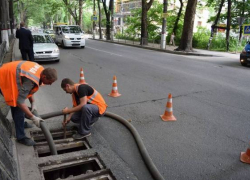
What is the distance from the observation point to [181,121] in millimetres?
5066

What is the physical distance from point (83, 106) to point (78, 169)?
1025mm

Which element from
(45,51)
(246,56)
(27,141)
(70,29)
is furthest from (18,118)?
(70,29)

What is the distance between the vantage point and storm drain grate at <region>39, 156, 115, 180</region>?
10.2 ft

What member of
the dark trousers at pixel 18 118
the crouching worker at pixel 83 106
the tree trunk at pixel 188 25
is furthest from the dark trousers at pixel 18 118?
the tree trunk at pixel 188 25

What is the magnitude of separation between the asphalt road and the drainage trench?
440 millimetres

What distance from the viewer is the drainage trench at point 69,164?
3152 mm

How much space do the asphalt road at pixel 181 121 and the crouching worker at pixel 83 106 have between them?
44 centimetres

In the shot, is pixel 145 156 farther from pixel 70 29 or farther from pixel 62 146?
pixel 70 29

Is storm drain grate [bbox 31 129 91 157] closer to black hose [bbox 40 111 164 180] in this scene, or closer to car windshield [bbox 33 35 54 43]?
black hose [bbox 40 111 164 180]

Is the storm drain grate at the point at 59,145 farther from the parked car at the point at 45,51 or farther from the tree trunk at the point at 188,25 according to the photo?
the tree trunk at the point at 188,25

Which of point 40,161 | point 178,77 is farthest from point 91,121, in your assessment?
point 178,77

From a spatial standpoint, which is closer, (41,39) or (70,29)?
(41,39)

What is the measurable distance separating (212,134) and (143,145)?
1.51m

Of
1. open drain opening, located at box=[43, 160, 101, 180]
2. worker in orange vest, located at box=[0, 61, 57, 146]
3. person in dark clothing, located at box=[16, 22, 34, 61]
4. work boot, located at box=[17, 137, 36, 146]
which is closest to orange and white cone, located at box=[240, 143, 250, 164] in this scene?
open drain opening, located at box=[43, 160, 101, 180]
